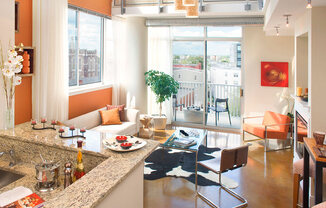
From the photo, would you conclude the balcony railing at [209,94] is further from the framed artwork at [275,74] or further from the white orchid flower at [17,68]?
the white orchid flower at [17,68]

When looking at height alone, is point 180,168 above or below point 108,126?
below

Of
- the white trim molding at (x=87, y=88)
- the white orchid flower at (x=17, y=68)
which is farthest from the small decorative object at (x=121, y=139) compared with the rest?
the white trim molding at (x=87, y=88)

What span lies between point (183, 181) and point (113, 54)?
12.3 feet

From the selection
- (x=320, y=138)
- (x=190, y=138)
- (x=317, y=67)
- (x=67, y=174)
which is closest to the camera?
(x=67, y=174)

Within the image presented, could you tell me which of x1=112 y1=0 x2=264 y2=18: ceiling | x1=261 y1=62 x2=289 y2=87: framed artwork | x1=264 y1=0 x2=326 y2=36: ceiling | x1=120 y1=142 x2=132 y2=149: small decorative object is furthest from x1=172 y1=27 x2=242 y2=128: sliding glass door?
x1=120 y1=142 x2=132 y2=149: small decorative object

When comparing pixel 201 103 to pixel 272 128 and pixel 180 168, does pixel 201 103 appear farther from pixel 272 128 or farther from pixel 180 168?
pixel 180 168

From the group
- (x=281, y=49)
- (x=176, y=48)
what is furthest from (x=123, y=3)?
(x=281, y=49)

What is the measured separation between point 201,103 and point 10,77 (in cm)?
570

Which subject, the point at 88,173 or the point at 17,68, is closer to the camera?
the point at 88,173

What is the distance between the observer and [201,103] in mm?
8055

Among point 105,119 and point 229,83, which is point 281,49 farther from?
point 105,119

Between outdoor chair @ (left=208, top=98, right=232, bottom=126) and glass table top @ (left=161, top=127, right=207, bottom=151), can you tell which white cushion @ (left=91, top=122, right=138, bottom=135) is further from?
outdoor chair @ (left=208, top=98, right=232, bottom=126)

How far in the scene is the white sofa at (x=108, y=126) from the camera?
5453mm

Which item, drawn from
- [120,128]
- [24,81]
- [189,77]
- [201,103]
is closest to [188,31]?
[189,77]
